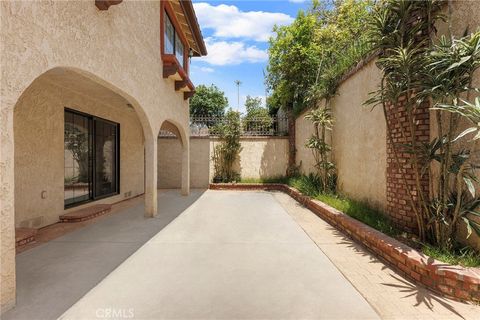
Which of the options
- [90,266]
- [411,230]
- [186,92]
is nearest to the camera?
[90,266]

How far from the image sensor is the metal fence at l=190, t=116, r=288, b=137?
12539mm

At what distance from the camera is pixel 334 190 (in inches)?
290

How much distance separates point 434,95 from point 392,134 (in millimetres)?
1426

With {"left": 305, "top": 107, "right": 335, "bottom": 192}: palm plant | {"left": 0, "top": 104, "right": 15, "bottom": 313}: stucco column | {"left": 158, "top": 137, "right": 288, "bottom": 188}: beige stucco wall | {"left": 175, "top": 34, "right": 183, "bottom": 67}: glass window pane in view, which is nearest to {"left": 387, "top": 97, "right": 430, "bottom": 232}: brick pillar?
{"left": 305, "top": 107, "right": 335, "bottom": 192}: palm plant

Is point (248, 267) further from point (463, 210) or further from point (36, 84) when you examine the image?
point (36, 84)

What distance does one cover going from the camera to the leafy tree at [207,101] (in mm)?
31283

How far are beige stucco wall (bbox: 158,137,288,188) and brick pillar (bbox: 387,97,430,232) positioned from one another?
26.7ft

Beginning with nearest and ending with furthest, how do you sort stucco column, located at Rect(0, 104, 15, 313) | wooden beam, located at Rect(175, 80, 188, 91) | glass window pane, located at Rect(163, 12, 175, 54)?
stucco column, located at Rect(0, 104, 15, 313)
glass window pane, located at Rect(163, 12, 175, 54)
wooden beam, located at Rect(175, 80, 188, 91)

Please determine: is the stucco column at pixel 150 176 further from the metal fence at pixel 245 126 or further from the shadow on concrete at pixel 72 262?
the metal fence at pixel 245 126

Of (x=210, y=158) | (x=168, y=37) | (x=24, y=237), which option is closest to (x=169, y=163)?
(x=210, y=158)

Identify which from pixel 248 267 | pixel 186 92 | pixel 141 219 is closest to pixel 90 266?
pixel 248 267

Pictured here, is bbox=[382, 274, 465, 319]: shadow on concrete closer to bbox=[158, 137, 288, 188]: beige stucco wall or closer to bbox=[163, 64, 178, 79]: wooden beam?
bbox=[163, 64, 178, 79]: wooden beam

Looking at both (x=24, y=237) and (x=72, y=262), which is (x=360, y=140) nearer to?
(x=72, y=262)

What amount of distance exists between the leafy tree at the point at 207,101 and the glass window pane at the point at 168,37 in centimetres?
2308
